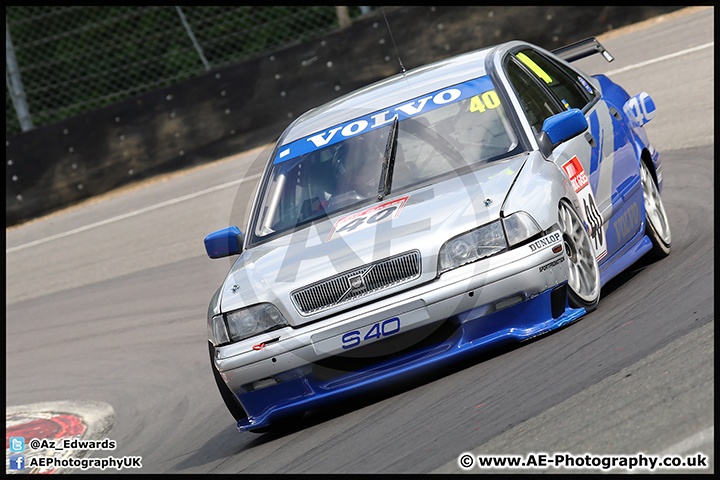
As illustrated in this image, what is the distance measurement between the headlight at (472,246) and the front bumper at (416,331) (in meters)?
0.04

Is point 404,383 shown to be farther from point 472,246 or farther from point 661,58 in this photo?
point 661,58

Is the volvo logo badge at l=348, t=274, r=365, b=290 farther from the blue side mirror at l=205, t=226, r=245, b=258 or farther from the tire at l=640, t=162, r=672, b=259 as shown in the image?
the tire at l=640, t=162, r=672, b=259

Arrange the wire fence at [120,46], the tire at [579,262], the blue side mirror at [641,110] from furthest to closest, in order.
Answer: the wire fence at [120,46] < the blue side mirror at [641,110] < the tire at [579,262]

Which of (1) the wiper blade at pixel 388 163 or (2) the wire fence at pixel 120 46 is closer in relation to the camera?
(1) the wiper blade at pixel 388 163

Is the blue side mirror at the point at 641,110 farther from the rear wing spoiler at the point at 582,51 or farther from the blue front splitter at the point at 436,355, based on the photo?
the blue front splitter at the point at 436,355

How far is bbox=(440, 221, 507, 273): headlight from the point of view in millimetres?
4828

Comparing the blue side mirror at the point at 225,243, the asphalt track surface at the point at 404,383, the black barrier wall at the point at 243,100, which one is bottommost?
the asphalt track surface at the point at 404,383

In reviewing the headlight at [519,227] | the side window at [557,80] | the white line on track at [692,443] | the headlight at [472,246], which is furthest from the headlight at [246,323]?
the side window at [557,80]

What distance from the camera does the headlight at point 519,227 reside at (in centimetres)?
487

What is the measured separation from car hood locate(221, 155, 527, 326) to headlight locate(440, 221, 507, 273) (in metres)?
0.04

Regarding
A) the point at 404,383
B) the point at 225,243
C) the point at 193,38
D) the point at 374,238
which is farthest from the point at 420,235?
the point at 193,38

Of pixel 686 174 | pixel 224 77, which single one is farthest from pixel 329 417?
pixel 224 77

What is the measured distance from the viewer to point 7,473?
20.9ft
